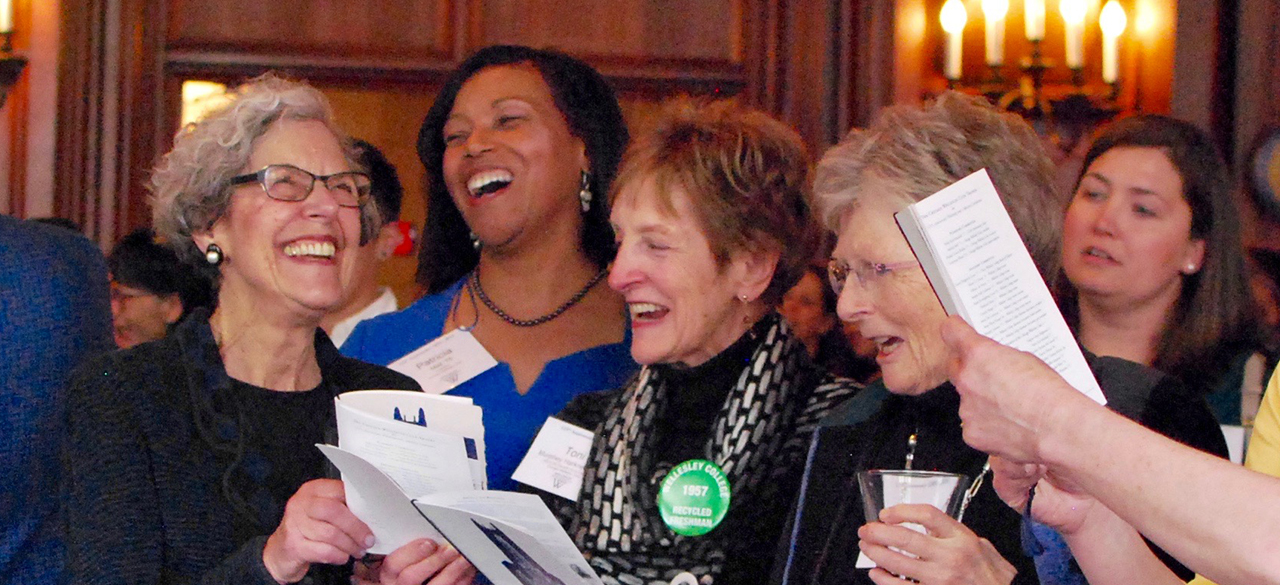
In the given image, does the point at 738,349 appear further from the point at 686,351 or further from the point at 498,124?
the point at 498,124

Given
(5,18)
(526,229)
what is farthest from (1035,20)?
(5,18)

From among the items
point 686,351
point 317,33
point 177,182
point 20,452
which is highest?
point 317,33

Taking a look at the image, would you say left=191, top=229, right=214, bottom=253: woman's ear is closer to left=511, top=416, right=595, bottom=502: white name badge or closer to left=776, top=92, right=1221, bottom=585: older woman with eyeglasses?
left=511, top=416, right=595, bottom=502: white name badge

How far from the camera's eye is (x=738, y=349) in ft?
8.30

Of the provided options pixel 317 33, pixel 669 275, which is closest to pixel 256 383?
pixel 669 275

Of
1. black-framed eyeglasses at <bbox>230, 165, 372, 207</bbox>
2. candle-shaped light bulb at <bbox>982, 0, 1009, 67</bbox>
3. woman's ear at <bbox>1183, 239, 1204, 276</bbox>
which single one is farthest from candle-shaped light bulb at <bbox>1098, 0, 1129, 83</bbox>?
black-framed eyeglasses at <bbox>230, 165, 372, 207</bbox>

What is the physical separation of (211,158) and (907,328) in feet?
4.02

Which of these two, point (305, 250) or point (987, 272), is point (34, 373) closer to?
point (305, 250)

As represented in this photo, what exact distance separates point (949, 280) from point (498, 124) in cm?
186

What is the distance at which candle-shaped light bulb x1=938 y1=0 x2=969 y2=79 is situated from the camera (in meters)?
4.84

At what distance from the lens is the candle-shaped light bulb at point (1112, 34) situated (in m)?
4.80

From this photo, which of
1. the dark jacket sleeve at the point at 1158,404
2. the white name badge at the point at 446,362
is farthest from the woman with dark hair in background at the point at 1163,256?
the white name badge at the point at 446,362

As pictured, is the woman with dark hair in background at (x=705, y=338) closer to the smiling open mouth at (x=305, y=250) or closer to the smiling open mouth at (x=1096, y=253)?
the smiling open mouth at (x=305, y=250)

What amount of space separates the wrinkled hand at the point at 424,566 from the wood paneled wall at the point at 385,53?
297 centimetres
